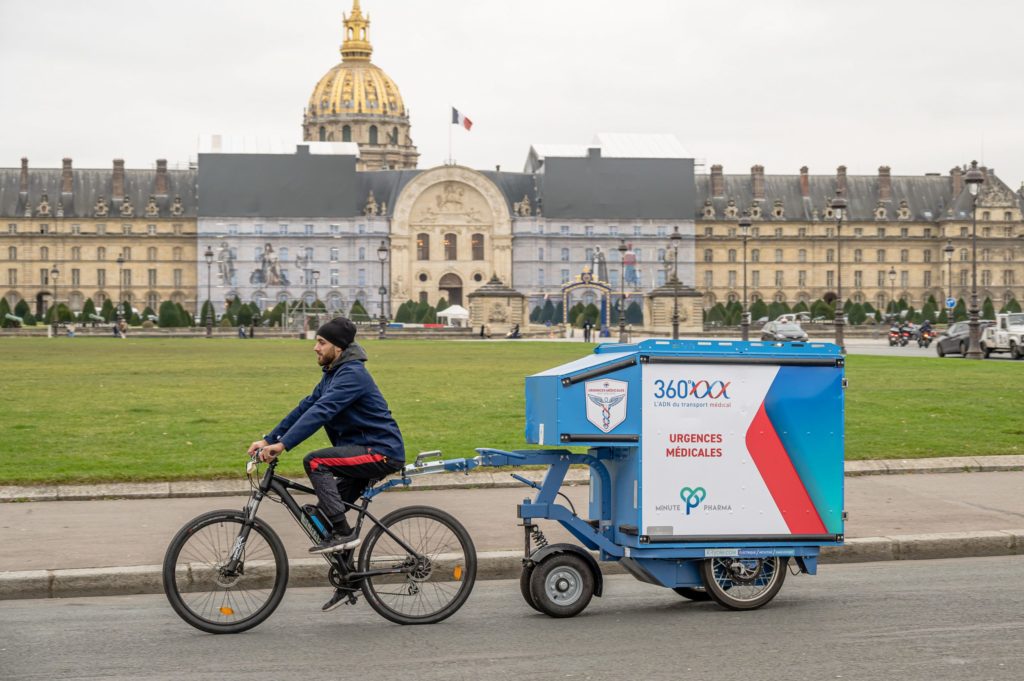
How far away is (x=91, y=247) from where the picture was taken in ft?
402

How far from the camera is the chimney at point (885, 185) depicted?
125 m

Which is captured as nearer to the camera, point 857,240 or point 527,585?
point 527,585

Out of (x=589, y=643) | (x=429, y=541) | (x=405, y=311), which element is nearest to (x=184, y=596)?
(x=429, y=541)

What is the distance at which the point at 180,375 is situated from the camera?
27.5m

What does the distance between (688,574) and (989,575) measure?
200 cm

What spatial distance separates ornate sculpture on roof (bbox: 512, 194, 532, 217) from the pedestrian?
4409 inches

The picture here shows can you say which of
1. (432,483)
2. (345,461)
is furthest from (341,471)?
(432,483)

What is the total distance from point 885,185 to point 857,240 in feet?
17.8

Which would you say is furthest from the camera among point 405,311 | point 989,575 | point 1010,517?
point 405,311

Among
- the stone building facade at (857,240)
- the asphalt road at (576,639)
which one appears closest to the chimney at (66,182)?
the stone building facade at (857,240)

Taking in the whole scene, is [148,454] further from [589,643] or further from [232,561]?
[589,643]

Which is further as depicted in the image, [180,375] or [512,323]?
[512,323]

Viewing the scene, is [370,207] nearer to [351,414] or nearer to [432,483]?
[432,483]

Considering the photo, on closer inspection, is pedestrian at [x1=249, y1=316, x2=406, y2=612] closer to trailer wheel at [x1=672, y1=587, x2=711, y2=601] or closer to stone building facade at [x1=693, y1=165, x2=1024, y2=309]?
trailer wheel at [x1=672, y1=587, x2=711, y2=601]
